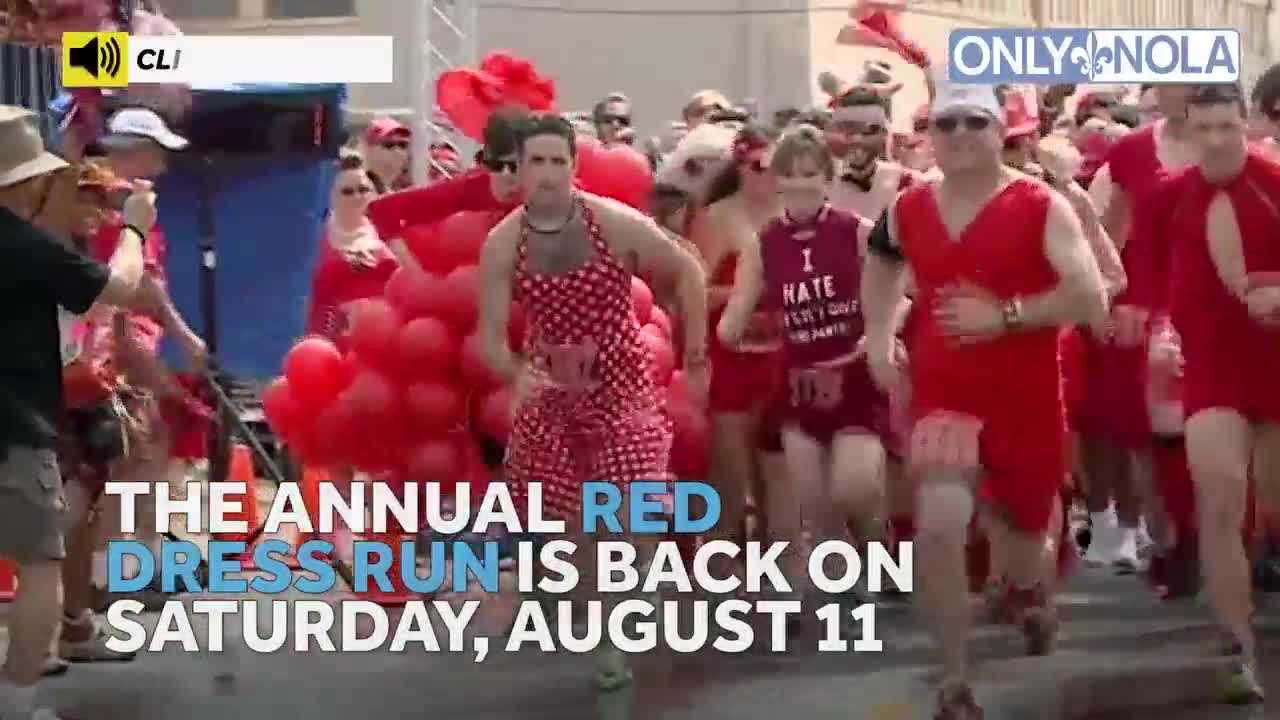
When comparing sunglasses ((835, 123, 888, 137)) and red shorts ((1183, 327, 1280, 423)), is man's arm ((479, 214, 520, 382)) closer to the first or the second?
red shorts ((1183, 327, 1280, 423))

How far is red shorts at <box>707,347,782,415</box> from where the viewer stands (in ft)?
24.8

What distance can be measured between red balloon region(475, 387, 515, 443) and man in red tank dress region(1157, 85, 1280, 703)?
1959 mm

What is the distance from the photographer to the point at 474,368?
22.6 ft

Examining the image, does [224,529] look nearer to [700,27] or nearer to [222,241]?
[222,241]

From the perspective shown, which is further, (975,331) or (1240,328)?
(1240,328)

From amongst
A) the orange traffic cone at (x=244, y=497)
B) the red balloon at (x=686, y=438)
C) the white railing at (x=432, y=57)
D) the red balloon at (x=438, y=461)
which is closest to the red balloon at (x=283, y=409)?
the red balloon at (x=438, y=461)

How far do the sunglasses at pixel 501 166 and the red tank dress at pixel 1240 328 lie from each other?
200 centimetres

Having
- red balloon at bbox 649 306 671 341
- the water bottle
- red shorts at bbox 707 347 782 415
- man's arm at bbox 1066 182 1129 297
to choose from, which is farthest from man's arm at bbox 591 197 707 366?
the water bottle

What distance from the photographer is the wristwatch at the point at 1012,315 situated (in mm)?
5574

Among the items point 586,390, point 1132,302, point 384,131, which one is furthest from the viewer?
point 384,131

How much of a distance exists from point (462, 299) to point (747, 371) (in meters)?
1.12

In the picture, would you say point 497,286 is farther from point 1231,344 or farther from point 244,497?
point 244,497

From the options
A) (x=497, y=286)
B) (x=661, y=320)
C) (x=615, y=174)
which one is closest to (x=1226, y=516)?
(x=661, y=320)

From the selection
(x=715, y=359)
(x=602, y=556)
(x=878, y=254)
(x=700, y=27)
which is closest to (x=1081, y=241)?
(x=878, y=254)
